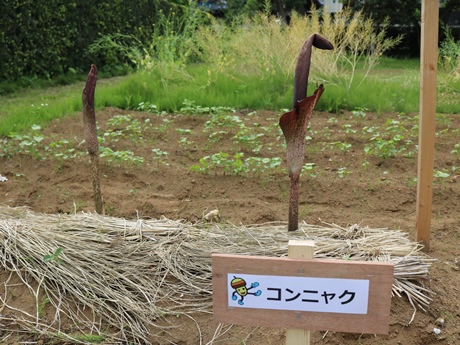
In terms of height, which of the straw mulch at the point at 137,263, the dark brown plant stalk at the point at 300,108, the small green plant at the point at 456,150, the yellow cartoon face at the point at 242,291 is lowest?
the straw mulch at the point at 137,263

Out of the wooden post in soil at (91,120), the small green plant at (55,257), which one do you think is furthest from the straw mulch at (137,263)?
the wooden post in soil at (91,120)

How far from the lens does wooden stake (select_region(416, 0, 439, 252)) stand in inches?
89.3

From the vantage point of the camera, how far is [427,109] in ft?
7.66

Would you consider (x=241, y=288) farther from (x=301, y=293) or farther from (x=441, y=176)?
(x=441, y=176)

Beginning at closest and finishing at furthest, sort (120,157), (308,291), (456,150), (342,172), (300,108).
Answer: (308,291), (300,108), (342,172), (120,157), (456,150)

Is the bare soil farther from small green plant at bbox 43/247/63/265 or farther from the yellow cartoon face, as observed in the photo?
the yellow cartoon face

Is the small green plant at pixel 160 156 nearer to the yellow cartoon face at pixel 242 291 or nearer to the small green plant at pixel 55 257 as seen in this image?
the small green plant at pixel 55 257

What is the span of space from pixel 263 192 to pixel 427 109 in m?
1.34

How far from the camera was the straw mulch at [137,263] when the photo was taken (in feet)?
7.27

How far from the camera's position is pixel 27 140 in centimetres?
443

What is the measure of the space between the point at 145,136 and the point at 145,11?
302 inches

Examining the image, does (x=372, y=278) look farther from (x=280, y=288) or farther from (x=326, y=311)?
(x=280, y=288)

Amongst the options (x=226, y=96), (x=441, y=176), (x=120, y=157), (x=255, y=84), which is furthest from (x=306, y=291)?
(x=255, y=84)

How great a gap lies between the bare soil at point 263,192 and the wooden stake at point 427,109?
228 mm
